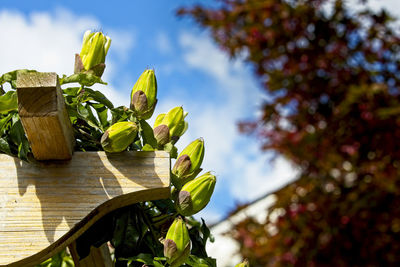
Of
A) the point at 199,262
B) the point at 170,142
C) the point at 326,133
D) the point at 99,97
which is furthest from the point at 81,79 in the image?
the point at 326,133

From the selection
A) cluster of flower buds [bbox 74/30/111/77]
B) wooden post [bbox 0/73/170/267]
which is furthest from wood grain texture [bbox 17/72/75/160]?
cluster of flower buds [bbox 74/30/111/77]

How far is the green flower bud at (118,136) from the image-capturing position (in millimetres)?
511

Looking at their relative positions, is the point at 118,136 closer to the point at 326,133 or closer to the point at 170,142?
the point at 170,142

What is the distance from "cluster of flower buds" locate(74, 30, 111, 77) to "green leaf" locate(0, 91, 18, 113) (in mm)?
98

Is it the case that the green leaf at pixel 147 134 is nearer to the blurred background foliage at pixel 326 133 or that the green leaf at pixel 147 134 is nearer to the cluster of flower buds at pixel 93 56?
the cluster of flower buds at pixel 93 56

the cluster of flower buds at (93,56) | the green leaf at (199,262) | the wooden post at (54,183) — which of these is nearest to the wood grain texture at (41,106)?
the wooden post at (54,183)

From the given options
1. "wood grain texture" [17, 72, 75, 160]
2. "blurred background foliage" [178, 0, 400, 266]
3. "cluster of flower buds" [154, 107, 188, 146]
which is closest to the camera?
"wood grain texture" [17, 72, 75, 160]

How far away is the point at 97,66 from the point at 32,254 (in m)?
0.24

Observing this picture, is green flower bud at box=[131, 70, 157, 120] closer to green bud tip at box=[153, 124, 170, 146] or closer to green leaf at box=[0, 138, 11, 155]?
green bud tip at box=[153, 124, 170, 146]

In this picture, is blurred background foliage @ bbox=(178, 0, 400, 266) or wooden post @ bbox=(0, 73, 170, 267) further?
blurred background foliage @ bbox=(178, 0, 400, 266)

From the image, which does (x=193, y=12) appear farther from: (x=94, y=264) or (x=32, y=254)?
(x=32, y=254)

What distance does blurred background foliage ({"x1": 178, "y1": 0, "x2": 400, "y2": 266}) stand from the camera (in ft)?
6.93

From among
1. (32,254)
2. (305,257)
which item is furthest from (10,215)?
(305,257)

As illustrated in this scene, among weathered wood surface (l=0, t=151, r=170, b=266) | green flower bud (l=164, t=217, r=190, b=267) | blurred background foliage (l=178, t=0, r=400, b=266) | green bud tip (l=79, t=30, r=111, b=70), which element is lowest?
blurred background foliage (l=178, t=0, r=400, b=266)
